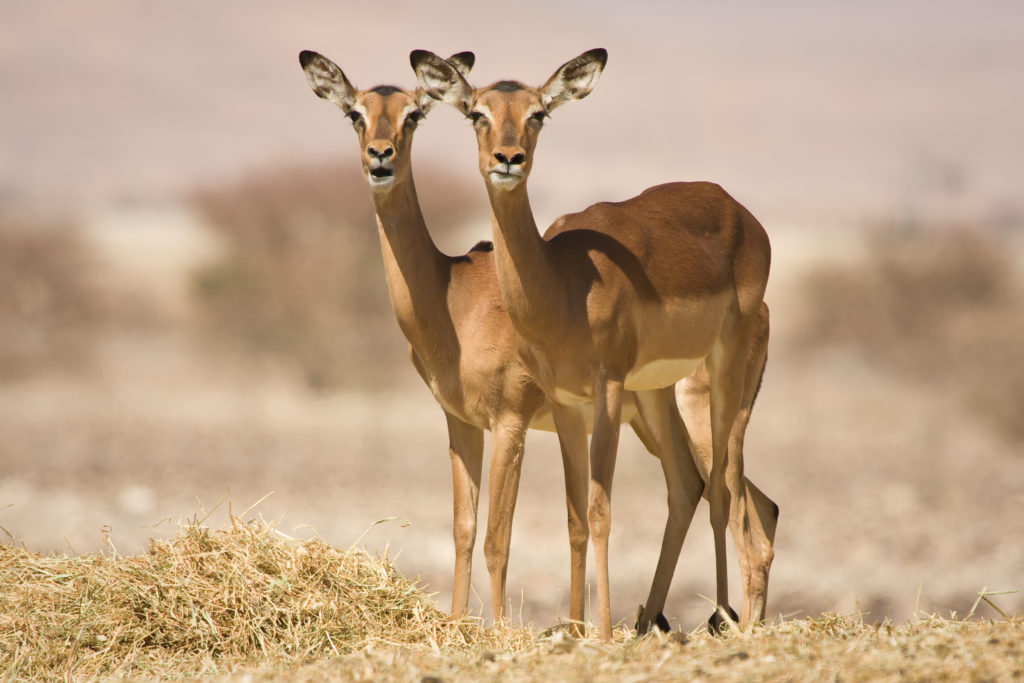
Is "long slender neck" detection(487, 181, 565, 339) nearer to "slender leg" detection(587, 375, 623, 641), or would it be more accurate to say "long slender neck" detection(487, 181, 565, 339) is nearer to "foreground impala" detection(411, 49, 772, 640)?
"foreground impala" detection(411, 49, 772, 640)

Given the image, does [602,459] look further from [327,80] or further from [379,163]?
[327,80]

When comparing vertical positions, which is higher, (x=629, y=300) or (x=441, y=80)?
(x=441, y=80)

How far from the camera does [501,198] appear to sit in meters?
7.12

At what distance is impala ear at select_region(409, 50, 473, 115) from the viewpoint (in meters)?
7.62

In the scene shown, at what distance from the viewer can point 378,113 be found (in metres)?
8.22

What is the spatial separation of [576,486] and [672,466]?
49.3 inches

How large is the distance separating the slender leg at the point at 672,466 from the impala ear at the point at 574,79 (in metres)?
2.41

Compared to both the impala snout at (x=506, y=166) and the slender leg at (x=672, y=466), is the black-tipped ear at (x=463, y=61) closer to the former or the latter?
the impala snout at (x=506, y=166)

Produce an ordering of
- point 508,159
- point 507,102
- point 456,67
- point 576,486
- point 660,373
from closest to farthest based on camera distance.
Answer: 1. point 508,159
2. point 507,102
3. point 576,486
4. point 660,373
5. point 456,67

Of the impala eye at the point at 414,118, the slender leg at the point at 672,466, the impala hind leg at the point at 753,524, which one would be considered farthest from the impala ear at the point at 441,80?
the impala hind leg at the point at 753,524

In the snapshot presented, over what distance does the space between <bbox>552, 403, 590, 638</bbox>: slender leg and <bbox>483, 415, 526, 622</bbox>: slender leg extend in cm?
53

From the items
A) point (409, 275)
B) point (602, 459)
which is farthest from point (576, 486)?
point (409, 275)

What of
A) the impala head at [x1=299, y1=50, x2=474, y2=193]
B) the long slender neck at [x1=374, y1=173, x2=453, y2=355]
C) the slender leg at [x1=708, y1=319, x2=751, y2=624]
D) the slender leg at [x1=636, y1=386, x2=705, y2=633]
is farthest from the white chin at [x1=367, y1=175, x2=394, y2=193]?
the slender leg at [x1=708, y1=319, x2=751, y2=624]

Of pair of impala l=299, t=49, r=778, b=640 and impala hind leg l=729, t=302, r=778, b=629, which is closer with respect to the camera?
pair of impala l=299, t=49, r=778, b=640
